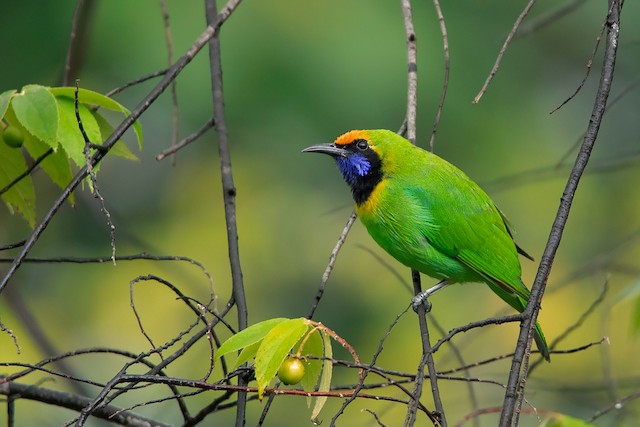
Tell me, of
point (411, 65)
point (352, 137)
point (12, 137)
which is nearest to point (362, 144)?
point (352, 137)

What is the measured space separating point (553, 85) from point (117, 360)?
5.41 m

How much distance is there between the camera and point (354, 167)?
407 centimetres

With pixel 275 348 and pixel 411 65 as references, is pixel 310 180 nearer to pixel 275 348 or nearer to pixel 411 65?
pixel 411 65

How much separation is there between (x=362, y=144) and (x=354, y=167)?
0.41 feet

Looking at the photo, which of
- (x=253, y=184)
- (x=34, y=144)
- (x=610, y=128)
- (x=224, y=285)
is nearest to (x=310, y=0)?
(x=253, y=184)

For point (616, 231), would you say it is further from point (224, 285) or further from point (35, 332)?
point (35, 332)

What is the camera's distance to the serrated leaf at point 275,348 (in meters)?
2.04

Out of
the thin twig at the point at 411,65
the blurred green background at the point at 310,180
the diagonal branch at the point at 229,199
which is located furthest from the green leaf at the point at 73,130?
the blurred green background at the point at 310,180

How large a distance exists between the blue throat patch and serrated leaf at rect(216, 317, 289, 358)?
1933 millimetres

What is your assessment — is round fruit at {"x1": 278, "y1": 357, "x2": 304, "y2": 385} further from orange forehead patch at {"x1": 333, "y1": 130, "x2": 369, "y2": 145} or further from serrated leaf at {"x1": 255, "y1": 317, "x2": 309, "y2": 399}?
orange forehead patch at {"x1": 333, "y1": 130, "x2": 369, "y2": 145}

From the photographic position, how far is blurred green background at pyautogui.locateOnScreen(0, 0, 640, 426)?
600cm

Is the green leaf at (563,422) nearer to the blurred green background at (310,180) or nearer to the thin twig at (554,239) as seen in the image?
the thin twig at (554,239)

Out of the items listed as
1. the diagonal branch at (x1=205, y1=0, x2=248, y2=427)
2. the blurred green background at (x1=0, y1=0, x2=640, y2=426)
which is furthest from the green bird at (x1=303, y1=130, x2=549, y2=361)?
the blurred green background at (x1=0, y1=0, x2=640, y2=426)

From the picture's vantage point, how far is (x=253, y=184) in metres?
8.05
